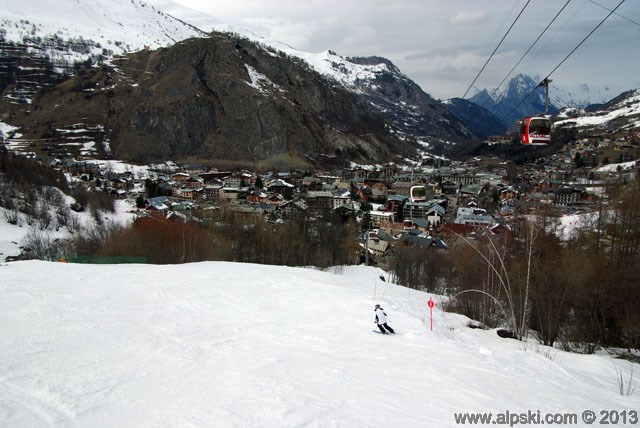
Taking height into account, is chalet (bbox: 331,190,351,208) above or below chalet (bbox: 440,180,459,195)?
below

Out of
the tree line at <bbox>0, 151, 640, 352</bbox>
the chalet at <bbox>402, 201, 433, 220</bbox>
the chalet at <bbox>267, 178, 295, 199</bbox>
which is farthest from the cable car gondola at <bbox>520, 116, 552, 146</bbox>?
the chalet at <bbox>267, 178, 295, 199</bbox>

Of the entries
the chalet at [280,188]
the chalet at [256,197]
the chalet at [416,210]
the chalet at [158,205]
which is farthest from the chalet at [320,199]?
the chalet at [158,205]

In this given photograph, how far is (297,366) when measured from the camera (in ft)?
27.6

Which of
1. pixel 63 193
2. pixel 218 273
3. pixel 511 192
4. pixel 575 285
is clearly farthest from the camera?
pixel 511 192

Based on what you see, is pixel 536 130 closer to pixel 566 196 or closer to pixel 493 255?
pixel 493 255

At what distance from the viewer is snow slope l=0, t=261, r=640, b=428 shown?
20.6 feet

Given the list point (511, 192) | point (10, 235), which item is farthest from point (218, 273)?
point (511, 192)

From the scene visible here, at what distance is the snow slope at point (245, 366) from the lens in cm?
627

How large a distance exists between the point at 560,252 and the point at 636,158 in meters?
102

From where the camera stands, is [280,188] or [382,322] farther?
[280,188]

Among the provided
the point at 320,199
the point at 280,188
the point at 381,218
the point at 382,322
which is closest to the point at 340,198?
the point at 320,199

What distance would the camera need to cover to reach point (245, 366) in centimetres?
830

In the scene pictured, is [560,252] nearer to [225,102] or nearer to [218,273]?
[218,273]

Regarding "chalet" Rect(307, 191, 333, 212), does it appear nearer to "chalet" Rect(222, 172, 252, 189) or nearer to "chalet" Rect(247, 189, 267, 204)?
"chalet" Rect(247, 189, 267, 204)
